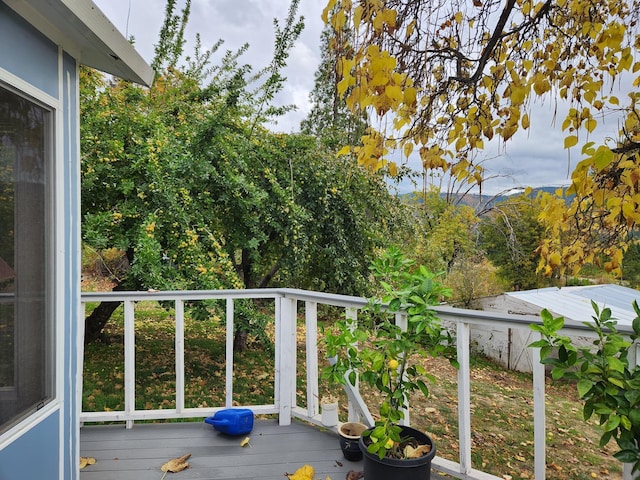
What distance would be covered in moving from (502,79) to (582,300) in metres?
8.76

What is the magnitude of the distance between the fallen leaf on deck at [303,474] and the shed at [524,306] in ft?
23.5

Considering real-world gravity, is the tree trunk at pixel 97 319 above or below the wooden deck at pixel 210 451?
above

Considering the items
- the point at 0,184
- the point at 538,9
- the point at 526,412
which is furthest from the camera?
the point at 526,412

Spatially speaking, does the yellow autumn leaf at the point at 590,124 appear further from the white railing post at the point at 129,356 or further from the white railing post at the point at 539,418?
the white railing post at the point at 129,356

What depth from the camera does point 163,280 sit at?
3141 mm

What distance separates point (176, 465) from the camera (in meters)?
2.16

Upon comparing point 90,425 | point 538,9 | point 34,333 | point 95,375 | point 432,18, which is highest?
point 538,9

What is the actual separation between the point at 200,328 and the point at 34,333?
5704mm

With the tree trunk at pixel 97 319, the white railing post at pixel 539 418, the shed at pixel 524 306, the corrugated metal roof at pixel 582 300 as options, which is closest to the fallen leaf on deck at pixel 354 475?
the white railing post at pixel 539 418

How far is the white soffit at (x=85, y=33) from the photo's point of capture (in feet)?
4.44

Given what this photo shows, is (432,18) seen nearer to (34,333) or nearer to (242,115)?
(34,333)

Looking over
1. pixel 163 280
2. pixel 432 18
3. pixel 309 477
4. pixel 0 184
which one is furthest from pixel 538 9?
pixel 163 280

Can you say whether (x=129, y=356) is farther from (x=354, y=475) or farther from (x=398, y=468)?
(x=398, y=468)

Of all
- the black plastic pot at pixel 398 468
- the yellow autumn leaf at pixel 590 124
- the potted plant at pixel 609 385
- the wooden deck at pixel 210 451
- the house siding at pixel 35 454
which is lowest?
the wooden deck at pixel 210 451
